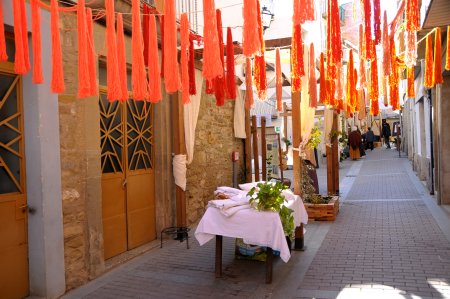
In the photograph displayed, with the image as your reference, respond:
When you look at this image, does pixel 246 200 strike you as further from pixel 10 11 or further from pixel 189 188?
pixel 10 11

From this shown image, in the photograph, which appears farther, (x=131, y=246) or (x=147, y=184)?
(x=147, y=184)

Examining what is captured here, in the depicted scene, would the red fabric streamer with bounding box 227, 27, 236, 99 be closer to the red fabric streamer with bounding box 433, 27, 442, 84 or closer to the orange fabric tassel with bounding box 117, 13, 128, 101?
the orange fabric tassel with bounding box 117, 13, 128, 101

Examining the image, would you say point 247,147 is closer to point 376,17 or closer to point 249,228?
point 249,228

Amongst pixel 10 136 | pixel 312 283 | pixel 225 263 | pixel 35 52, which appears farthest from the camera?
pixel 225 263

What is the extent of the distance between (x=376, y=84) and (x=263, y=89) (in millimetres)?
1950

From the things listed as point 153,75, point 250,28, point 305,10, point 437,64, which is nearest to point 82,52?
point 153,75

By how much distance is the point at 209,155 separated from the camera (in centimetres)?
927

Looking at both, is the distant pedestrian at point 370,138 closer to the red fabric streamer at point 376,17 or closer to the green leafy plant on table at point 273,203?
the red fabric streamer at point 376,17

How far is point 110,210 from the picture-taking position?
611 centimetres

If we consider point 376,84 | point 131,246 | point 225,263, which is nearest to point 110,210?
point 131,246

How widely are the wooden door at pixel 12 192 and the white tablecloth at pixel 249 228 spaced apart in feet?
6.94

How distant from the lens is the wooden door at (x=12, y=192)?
14.4 ft

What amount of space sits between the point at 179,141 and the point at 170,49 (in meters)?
3.46

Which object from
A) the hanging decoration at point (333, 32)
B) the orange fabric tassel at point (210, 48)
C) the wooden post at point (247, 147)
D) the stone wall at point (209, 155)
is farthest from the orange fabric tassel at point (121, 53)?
the wooden post at point (247, 147)
